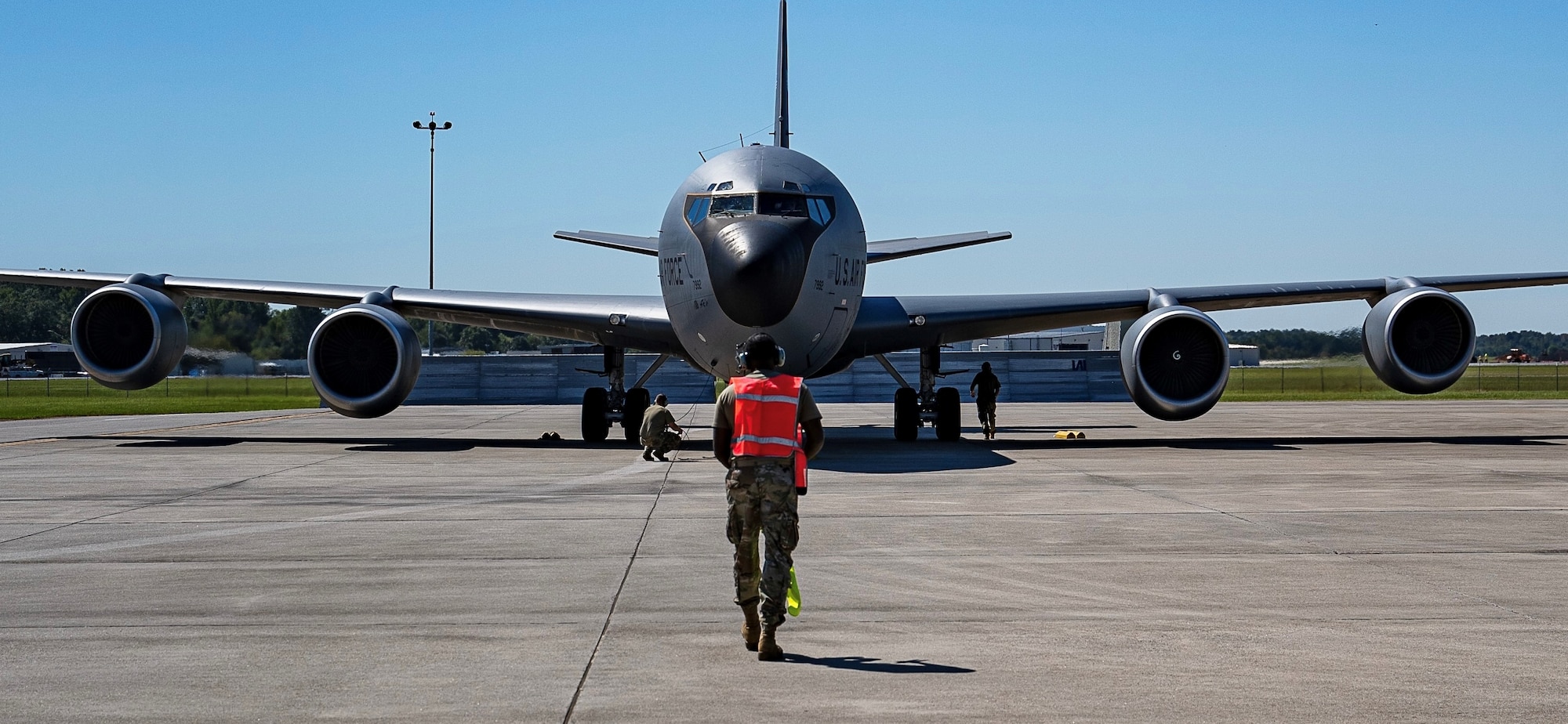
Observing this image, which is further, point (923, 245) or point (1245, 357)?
point (1245, 357)

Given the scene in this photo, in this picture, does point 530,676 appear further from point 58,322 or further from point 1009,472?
point 58,322

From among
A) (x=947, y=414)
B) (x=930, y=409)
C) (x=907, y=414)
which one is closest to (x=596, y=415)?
(x=907, y=414)

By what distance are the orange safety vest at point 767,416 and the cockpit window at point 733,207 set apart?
393 inches

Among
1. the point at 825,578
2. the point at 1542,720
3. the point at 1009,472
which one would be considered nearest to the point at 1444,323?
the point at 1009,472

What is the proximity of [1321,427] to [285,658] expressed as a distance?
2363 cm

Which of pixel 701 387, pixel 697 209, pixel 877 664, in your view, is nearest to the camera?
pixel 877 664

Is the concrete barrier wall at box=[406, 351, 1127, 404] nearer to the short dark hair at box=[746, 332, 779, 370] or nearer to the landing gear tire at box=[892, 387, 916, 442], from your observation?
the landing gear tire at box=[892, 387, 916, 442]

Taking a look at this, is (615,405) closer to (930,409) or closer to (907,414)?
(907,414)

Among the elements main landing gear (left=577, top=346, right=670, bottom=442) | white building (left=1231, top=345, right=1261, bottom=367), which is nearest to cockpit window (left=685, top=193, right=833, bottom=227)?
main landing gear (left=577, top=346, right=670, bottom=442)

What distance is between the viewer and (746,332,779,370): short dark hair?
661 centimetres

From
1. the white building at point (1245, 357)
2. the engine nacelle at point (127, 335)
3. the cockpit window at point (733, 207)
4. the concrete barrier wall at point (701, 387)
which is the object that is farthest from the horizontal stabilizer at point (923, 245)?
the white building at point (1245, 357)

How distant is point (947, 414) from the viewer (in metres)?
21.9

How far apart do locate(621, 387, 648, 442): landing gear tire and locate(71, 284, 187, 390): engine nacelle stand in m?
7.18

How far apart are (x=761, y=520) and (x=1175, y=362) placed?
48.3 ft
